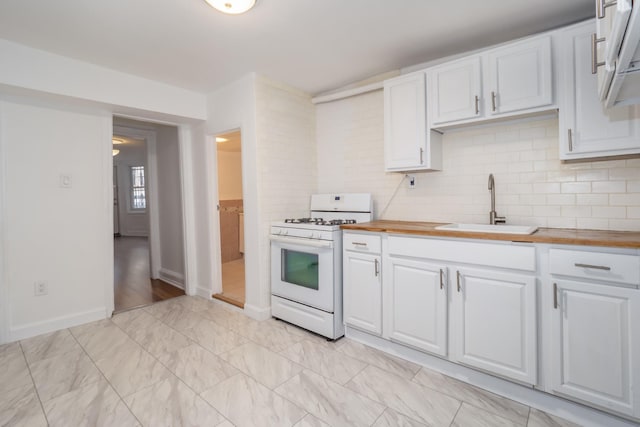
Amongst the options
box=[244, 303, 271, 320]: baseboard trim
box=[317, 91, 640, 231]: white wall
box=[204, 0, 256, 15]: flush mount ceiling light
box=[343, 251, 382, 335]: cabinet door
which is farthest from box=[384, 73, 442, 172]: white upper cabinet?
box=[244, 303, 271, 320]: baseboard trim

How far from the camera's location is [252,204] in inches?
121

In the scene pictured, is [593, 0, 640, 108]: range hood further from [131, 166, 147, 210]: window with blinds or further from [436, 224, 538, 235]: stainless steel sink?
[131, 166, 147, 210]: window with blinds

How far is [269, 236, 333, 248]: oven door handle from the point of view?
8.50 ft

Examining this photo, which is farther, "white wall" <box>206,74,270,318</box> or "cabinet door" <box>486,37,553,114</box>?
"white wall" <box>206,74,270,318</box>

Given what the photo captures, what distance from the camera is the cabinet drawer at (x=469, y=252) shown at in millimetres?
1752

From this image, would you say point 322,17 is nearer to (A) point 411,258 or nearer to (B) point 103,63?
(A) point 411,258

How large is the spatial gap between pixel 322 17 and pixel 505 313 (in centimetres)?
223

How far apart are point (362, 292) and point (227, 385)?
1170mm

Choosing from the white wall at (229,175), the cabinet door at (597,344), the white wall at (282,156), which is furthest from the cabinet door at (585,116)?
the white wall at (229,175)

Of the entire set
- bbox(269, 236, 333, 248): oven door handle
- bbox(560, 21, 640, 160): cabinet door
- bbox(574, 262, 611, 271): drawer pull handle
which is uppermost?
bbox(560, 21, 640, 160): cabinet door

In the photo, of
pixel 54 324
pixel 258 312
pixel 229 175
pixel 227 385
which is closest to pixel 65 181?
pixel 54 324

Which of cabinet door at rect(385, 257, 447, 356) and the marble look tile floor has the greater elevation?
cabinet door at rect(385, 257, 447, 356)

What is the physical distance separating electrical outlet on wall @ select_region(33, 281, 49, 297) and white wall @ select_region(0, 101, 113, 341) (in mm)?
25

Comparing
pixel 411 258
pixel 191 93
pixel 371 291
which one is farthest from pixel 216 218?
pixel 411 258
